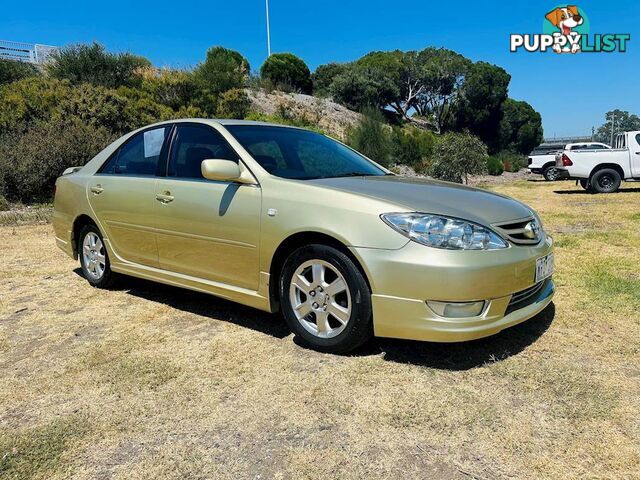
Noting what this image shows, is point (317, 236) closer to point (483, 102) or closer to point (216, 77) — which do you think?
point (216, 77)

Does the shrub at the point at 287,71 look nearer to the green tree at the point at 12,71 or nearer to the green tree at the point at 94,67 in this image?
the green tree at the point at 94,67

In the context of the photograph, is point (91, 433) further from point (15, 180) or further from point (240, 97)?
point (240, 97)

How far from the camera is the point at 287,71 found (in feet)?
112

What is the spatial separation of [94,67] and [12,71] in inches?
185

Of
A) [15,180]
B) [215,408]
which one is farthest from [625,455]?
[15,180]

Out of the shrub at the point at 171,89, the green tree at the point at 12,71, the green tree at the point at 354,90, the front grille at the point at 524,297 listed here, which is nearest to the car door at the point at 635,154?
the front grille at the point at 524,297

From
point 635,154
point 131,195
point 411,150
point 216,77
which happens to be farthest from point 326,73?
point 131,195

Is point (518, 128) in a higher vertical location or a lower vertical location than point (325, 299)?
higher

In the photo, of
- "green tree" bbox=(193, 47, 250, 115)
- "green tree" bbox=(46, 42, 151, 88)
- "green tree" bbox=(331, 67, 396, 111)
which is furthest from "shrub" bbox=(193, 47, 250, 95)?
"green tree" bbox=(331, 67, 396, 111)

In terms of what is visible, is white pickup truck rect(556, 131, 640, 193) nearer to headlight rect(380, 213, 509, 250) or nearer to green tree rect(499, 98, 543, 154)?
headlight rect(380, 213, 509, 250)

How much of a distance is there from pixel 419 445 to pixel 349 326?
880mm

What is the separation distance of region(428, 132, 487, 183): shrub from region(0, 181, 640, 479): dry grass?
1255 centimetres

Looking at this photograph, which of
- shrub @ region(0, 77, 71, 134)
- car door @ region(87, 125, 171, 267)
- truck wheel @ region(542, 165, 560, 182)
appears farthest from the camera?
truck wheel @ region(542, 165, 560, 182)

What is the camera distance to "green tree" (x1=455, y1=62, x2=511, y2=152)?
159 ft
